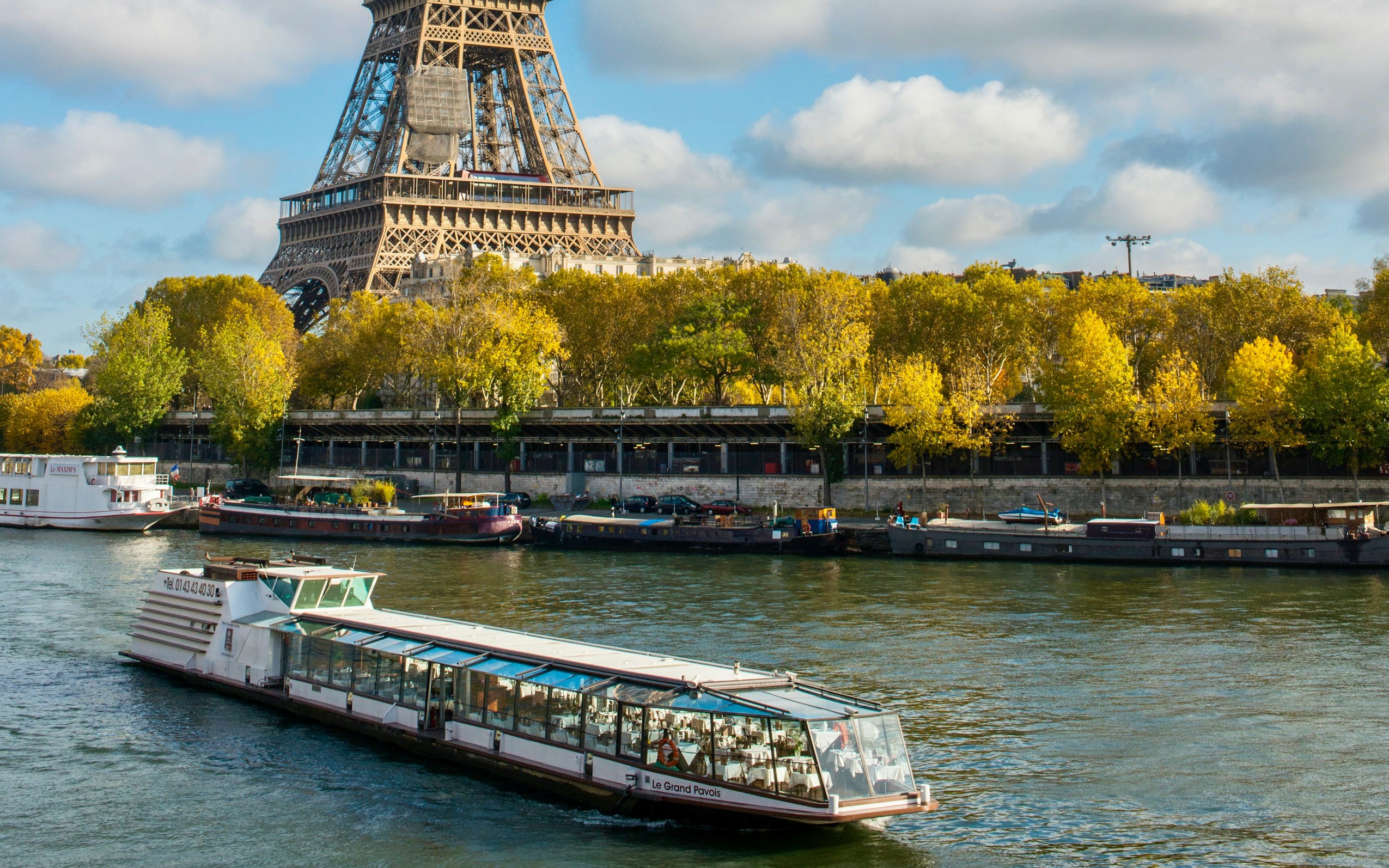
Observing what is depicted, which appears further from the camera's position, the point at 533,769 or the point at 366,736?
the point at 366,736

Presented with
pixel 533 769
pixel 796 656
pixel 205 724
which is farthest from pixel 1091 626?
pixel 205 724

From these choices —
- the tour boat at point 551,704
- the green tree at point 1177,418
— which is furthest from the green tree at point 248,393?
the tour boat at point 551,704

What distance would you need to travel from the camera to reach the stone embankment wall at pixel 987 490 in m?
75.2

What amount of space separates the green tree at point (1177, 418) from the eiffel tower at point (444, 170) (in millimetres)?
75683

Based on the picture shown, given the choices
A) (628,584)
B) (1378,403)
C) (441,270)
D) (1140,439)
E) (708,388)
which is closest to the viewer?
(628,584)

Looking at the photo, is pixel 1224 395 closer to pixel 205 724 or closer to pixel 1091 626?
pixel 1091 626

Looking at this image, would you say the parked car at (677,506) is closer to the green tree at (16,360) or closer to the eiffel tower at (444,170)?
the eiffel tower at (444,170)

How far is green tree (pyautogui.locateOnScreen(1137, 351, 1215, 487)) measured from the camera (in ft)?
244

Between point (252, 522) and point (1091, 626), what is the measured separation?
53477 mm

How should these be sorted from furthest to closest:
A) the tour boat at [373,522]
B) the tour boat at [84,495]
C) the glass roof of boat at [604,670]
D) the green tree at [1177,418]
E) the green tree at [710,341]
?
the green tree at [710,341] → the tour boat at [84,495] → the green tree at [1177,418] → the tour boat at [373,522] → the glass roof of boat at [604,670]

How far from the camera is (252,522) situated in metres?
80.6

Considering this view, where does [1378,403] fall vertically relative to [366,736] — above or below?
above

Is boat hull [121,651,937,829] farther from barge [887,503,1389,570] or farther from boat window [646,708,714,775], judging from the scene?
barge [887,503,1389,570]

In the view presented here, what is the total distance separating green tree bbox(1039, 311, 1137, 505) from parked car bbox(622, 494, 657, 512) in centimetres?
2448
